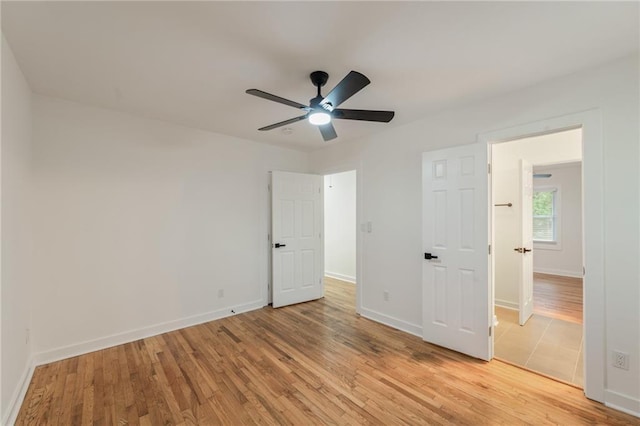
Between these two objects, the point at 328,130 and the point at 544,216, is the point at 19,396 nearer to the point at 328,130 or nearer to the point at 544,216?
the point at 328,130

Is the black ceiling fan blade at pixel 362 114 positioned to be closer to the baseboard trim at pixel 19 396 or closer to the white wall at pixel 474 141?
the white wall at pixel 474 141

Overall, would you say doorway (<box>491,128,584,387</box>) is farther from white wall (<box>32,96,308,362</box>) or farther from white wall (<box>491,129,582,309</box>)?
white wall (<box>32,96,308,362</box>)

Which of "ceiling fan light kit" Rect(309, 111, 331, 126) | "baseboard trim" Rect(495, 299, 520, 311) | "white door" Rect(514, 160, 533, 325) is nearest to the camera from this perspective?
"ceiling fan light kit" Rect(309, 111, 331, 126)

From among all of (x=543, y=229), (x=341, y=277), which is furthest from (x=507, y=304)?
(x=543, y=229)

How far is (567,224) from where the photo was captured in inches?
251

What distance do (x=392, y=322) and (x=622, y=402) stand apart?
2003 millimetres

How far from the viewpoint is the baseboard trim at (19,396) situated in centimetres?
186

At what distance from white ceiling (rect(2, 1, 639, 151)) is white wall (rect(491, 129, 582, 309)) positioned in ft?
6.31

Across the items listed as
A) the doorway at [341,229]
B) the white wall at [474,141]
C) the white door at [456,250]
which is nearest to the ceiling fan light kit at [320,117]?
the white door at [456,250]

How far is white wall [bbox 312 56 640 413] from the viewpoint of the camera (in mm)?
1989

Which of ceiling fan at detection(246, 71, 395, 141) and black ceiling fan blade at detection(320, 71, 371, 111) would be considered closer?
black ceiling fan blade at detection(320, 71, 371, 111)

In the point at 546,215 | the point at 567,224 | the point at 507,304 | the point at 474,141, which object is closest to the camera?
the point at 474,141

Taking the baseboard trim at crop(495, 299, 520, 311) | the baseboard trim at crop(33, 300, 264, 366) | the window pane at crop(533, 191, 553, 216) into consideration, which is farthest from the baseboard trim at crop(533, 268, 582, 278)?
the baseboard trim at crop(33, 300, 264, 366)

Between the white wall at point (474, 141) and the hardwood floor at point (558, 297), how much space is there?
208 cm
